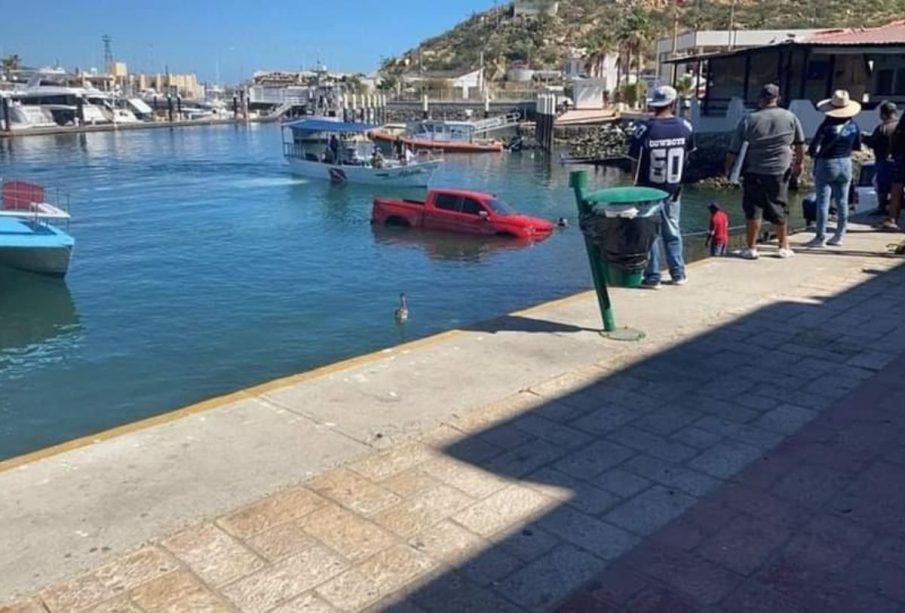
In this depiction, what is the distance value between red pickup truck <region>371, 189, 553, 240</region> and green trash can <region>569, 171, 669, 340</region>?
1656cm

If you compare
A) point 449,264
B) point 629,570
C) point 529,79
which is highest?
point 529,79

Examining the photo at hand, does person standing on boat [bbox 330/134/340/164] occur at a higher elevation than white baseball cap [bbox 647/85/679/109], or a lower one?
lower

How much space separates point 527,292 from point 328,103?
84032 mm

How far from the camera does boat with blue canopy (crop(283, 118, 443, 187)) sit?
34.1 m

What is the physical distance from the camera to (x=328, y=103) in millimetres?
95312

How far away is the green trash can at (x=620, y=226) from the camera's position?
550cm

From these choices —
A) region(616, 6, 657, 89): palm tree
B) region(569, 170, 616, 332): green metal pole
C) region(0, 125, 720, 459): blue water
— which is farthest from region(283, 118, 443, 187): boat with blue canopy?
region(616, 6, 657, 89): palm tree

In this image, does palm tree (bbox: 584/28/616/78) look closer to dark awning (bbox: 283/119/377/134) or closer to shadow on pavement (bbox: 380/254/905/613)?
dark awning (bbox: 283/119/377/134)

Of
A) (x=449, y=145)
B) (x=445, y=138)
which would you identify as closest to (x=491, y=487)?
(x=449, y=145)

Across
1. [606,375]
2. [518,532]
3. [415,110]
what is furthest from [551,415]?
[415,110]

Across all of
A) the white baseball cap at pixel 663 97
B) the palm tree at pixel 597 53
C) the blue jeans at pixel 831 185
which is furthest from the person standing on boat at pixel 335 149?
the palm tree at pixel 597 53

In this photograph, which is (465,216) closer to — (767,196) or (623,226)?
(767,196)

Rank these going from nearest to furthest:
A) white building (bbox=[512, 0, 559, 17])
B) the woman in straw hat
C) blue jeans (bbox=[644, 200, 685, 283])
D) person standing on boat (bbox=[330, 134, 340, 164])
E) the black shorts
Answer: blue jeans (bbox=[644, 200, 685, 283]), the black shorts, the woman in straw hat, person standing on boat (bbox=[330, 134, 340, 164]), white building (bbox=[512, 0, 559, 17])

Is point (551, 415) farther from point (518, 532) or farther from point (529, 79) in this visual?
point (529, 79)
